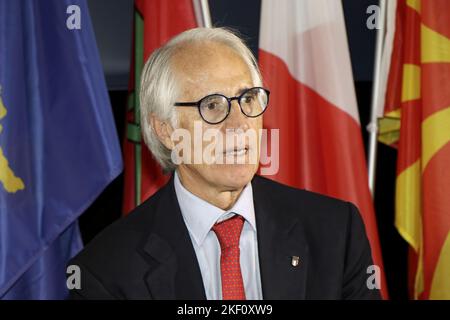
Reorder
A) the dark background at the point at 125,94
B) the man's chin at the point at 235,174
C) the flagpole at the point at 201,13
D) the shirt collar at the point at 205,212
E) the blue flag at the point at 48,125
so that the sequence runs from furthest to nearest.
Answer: the dark background at the point at 125,94
the flagpole at the point at 201,13
the blue flag at the point at 48,125
the shirt collar at the point at 205,212
the man's chin at the point at 235,174

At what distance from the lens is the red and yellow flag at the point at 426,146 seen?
2871 millimetres

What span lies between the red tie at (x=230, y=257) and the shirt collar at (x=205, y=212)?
0.02 m

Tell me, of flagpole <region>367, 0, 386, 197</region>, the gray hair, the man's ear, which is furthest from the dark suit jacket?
flagpole <region>367, 0, 386, 197</region>

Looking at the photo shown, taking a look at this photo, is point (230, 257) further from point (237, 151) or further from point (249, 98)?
point (249, 98)

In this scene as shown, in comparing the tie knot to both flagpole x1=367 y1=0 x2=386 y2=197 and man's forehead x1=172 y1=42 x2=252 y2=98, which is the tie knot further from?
flagpole x1=367 y1=0 x2=386 y2=197

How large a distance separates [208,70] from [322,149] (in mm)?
1440

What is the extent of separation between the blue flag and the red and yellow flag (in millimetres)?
1223

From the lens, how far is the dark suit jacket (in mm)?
1715

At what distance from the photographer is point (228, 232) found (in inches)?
68.6

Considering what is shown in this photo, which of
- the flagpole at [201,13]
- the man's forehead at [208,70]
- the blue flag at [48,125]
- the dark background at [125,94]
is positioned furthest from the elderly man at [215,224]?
the dark background at [125,94]

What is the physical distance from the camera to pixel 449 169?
2871 mm

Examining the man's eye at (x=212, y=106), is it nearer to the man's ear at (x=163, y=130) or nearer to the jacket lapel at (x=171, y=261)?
the man's ear at (x=163, y=130)

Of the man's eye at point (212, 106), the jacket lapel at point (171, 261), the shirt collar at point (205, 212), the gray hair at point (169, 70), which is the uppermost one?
the gray hair at point (169, 70)

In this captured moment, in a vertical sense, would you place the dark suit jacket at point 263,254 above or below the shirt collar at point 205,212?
below
